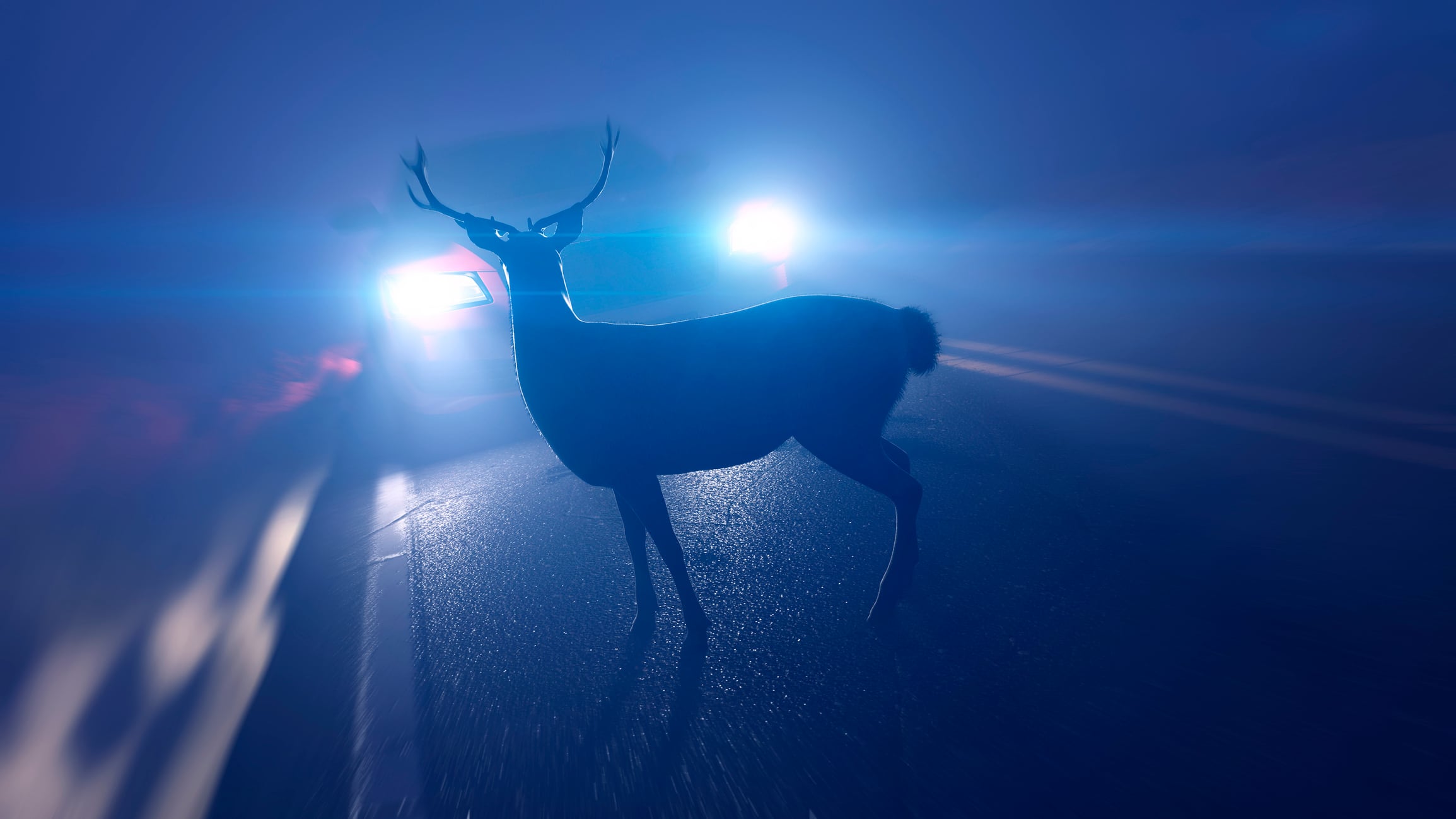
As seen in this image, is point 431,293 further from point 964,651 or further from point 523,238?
point 964,651

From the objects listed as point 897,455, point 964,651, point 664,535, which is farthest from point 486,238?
point 964,651

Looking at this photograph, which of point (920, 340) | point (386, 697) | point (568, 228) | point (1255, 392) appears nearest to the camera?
point (386, 697)

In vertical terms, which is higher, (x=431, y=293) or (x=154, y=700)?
Result: (x=431, y=293)

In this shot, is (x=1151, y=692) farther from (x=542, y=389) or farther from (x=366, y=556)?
(x=366, y=556)

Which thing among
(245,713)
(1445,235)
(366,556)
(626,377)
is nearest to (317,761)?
(245,713)

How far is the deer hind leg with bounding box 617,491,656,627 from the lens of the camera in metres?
1.80

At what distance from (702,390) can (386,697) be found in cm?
140

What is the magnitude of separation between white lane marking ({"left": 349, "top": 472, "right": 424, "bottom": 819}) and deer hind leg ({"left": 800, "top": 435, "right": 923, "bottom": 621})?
1.41 m

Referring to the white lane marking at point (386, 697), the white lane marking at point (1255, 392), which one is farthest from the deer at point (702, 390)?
the white lane marking at point (1255, 392)

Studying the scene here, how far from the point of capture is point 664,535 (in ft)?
5.61

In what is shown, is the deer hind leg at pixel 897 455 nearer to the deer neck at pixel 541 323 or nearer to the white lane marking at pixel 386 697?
the deer neck at pixel 541 323

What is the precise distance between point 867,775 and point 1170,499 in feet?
5.81

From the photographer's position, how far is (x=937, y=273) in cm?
862

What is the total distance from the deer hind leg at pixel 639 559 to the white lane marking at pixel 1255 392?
7.77 ft
